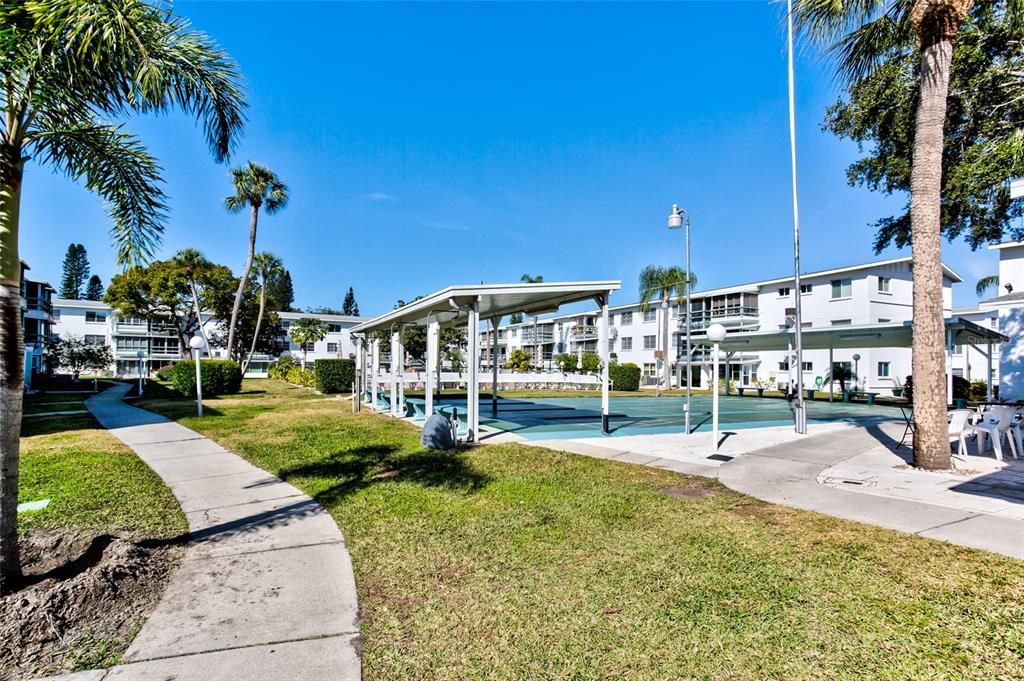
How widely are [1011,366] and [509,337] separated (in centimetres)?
5653

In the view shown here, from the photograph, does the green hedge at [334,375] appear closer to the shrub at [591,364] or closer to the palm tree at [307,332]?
the shrub at [591,364]

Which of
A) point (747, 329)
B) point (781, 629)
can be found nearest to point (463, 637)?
point (781, 629)

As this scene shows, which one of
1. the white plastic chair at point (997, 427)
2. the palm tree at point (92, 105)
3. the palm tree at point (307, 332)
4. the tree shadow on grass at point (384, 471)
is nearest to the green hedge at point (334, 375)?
the tree shadow on grass at point (384, 471)

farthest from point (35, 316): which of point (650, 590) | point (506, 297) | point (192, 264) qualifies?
point (650, 590)

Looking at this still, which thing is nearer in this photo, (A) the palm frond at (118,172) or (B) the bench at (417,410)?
(A) the palm frond at (118,172)

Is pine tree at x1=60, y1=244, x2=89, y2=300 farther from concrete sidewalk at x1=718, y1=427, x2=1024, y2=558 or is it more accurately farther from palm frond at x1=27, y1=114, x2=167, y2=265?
concrete sidewalk at x1=718, y1=427, x2=1024, y2=558

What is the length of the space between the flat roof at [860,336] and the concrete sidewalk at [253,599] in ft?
59.4

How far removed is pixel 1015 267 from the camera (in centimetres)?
2022

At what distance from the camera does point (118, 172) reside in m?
4.80

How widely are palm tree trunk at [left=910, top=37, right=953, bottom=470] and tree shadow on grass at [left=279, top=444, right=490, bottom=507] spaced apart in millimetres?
7218

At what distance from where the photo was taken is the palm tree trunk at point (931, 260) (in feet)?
27.6

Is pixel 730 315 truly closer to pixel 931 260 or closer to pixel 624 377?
pixel 624 377

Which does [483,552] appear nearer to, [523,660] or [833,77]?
[523,660]

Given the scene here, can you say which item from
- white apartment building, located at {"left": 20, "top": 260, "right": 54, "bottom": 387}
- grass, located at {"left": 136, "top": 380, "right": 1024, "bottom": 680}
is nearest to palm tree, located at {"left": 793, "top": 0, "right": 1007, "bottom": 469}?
grass, located at {"left": 136, "top": 380, "right": 1024, "bottom": 680}
